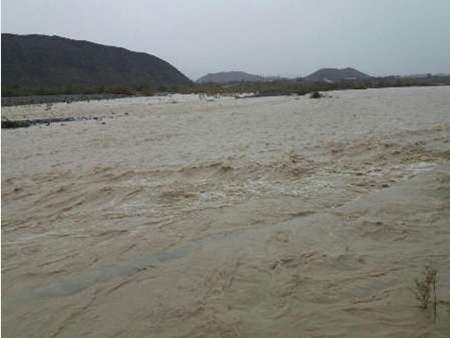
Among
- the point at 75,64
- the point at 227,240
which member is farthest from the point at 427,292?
the point at 75,64

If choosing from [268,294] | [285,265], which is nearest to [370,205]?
[285,265]

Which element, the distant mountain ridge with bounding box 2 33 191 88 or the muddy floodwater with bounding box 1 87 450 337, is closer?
the muddy floodwater with bounding box 1 87 450 337

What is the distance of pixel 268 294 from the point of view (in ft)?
13.5

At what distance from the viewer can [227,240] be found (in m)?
5.49

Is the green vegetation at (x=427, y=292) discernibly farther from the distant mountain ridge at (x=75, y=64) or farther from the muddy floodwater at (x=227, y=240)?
the distant mountain ridge at (x=75, y=64)

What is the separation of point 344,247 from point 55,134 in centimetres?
1211

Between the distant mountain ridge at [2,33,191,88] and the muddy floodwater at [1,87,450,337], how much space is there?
2440 inches

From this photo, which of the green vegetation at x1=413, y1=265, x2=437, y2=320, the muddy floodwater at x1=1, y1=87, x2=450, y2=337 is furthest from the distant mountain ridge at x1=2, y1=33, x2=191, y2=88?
the green vegetation at x1=413, y1=265, x2=437, y2=320

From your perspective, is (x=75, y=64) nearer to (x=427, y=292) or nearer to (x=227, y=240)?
(x=227, y=240)

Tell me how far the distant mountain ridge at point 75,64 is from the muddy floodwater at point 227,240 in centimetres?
6198

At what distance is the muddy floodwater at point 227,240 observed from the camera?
3787 millimetres

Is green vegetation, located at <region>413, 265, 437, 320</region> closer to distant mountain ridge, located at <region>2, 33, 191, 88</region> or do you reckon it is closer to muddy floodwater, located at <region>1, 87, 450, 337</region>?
muddy floodwater, located at <region>1, 87, 450, 337</region>

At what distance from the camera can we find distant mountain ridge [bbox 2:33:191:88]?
2936 inches

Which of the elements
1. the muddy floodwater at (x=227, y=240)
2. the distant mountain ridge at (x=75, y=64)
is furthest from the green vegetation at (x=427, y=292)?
the distant mountain ridge at (x=75, y=64)
